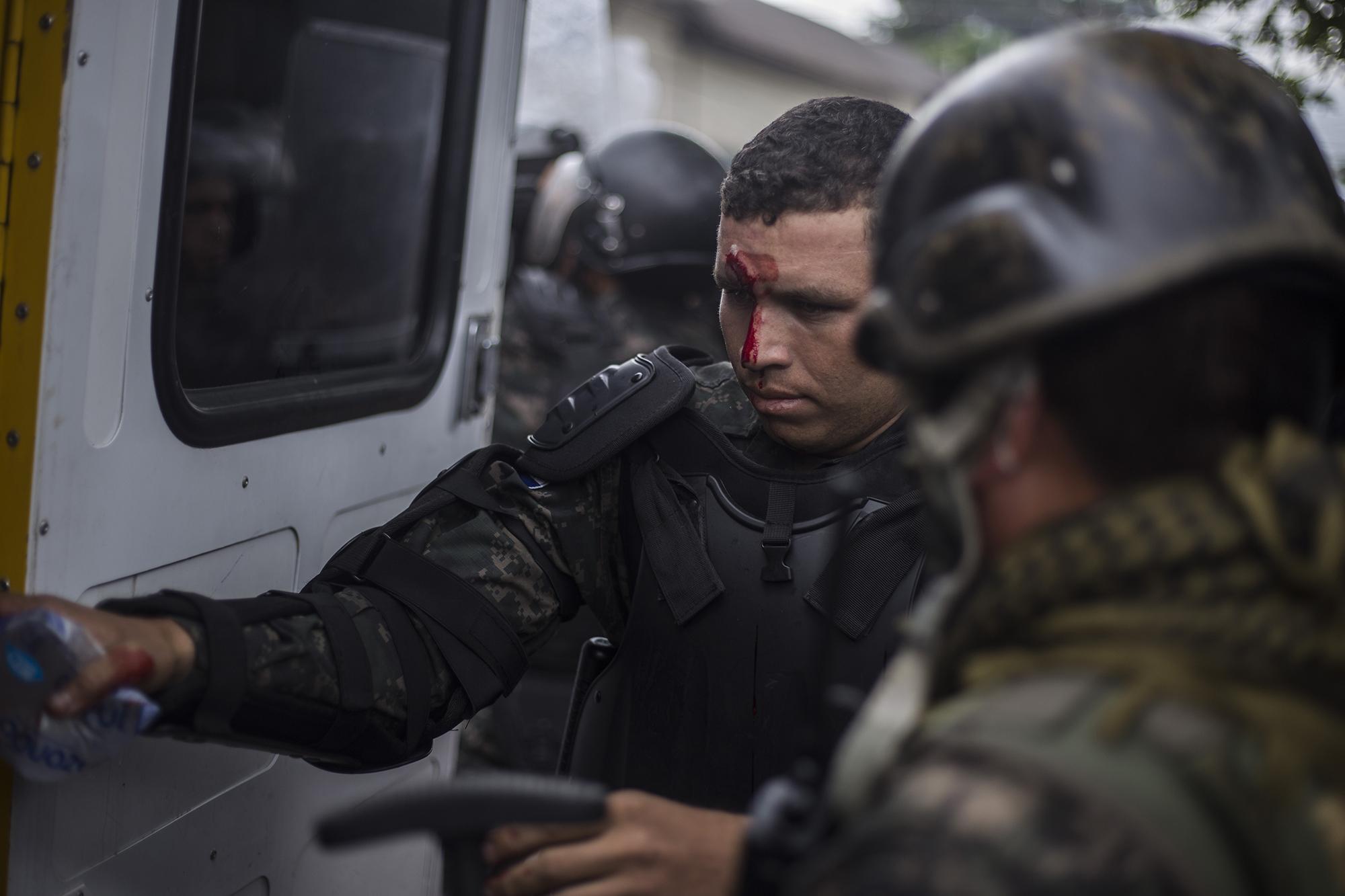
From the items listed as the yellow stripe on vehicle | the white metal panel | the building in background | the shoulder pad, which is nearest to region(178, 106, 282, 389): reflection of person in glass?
the white metal panel

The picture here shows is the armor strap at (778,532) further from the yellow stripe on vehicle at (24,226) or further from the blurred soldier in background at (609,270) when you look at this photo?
the blurred soldier in background at (609,270)

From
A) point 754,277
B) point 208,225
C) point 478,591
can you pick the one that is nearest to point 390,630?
point 478,591

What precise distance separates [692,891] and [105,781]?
83cm

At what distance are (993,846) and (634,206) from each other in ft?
14.1

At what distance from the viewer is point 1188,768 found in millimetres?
870

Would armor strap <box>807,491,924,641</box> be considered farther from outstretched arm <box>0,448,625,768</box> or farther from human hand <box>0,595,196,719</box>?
human hand <box>0,595,196,719</box>

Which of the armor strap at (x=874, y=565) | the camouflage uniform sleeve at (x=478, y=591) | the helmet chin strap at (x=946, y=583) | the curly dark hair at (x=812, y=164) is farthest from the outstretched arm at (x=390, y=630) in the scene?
the helmet chin strap at (x=946, y=583)

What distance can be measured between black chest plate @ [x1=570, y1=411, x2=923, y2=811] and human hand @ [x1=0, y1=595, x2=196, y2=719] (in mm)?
658

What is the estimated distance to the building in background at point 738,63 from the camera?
19188 millimetres

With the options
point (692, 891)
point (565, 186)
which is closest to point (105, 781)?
point (692, 891)

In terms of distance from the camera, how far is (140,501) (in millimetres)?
1647

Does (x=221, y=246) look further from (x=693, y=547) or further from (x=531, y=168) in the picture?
(x=531, y=168)

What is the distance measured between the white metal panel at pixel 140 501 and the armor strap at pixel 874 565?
0.85m

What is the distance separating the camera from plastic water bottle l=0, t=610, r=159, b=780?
1.36m
